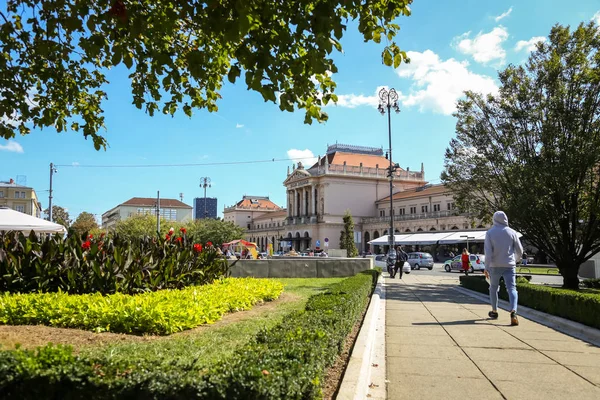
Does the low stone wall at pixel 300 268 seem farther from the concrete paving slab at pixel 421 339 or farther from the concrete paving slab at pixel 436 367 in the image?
the concrete paving slab at pixel 436 367

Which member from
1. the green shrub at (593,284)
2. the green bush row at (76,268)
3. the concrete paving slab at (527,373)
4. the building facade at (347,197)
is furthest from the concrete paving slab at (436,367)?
the building facade at (347,197)

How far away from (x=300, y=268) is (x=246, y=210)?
118 meters

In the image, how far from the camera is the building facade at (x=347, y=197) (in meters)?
80.1

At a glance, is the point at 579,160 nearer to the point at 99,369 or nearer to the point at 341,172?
the point at 99,369

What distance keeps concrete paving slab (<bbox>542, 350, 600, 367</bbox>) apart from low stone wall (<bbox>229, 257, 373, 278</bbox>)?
14.7 meters

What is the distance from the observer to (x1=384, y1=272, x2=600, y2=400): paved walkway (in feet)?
14.2

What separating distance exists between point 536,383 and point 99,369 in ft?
13.2

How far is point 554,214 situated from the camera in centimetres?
1581

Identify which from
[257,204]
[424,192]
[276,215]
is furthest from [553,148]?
[257,204]

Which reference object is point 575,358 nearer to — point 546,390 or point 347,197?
point 546,390

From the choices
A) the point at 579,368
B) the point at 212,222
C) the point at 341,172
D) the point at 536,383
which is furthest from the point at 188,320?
the point at 341,172

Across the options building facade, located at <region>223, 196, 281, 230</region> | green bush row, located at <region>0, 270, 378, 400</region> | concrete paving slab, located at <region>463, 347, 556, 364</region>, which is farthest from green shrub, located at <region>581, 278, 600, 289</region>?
building facade, located at <region>223, 196, 281, 230</region>

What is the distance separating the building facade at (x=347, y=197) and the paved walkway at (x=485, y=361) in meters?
65.6

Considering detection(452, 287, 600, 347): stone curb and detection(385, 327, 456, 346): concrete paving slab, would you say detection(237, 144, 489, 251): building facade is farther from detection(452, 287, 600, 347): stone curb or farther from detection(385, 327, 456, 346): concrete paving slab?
detection(385, 327, 456, 346): concrete paving slab
